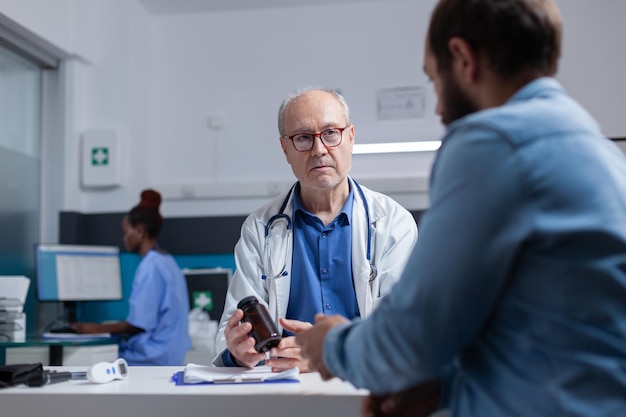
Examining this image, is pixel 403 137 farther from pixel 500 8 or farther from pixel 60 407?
pixel 500 8

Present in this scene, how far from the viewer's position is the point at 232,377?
5.63ft

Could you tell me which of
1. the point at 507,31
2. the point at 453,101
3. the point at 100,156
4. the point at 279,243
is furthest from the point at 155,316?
the point at 507,31

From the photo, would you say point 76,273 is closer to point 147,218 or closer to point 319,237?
point 147,218

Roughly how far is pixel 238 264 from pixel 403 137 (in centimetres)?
327

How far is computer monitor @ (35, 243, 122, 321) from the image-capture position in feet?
14.5

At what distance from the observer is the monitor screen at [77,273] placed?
4.41 m

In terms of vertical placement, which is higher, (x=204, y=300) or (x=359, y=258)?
(x=359, y=258)

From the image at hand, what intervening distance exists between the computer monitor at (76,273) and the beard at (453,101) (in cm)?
384

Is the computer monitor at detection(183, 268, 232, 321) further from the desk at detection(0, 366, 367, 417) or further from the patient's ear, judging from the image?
the patient's ear

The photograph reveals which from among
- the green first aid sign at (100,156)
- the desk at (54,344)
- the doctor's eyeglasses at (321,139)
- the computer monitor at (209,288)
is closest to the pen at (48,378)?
the doctor's eyeglasses at (321,139)

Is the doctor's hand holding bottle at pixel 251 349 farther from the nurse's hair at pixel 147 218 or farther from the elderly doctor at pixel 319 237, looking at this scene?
the nurse's hair at pixel 147 218

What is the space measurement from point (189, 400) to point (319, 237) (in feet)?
2.61

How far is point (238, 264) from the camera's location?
217cm

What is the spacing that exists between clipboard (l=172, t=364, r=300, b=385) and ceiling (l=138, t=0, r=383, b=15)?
4.06 meters
